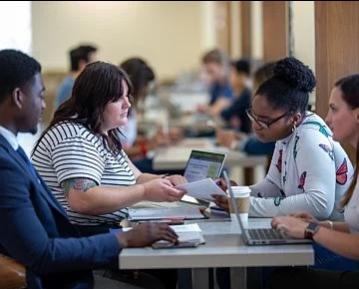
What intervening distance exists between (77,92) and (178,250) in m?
0.87

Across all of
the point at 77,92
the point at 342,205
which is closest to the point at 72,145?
the point at 77,92

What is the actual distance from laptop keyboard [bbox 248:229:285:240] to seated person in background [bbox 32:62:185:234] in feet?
1.13

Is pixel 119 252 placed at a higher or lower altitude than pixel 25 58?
lower

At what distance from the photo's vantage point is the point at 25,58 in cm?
223

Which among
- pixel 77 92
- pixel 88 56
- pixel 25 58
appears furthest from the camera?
pixel 88 56

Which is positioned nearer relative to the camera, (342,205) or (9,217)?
(9,217)

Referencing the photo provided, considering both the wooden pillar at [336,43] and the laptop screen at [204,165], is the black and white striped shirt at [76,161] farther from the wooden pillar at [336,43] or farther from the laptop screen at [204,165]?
the wooden pillar at [336,43]

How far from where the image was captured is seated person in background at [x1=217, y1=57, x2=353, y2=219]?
2561mm

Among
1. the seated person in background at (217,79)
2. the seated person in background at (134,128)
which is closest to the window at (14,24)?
the seated person in background at (134,128)

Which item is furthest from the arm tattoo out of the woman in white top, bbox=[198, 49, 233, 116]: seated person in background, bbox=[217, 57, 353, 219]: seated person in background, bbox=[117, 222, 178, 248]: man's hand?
bbox=[198, 49, 233, 116]: seated person in background

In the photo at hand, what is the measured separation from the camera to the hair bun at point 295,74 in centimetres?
274

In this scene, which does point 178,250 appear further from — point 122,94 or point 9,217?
point 122,94

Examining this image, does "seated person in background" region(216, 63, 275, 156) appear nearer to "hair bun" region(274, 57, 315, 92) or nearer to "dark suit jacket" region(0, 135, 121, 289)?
"hair bun" region(274, 57, 315, 92)

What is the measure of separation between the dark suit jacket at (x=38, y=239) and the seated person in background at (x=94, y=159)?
0.29 m
